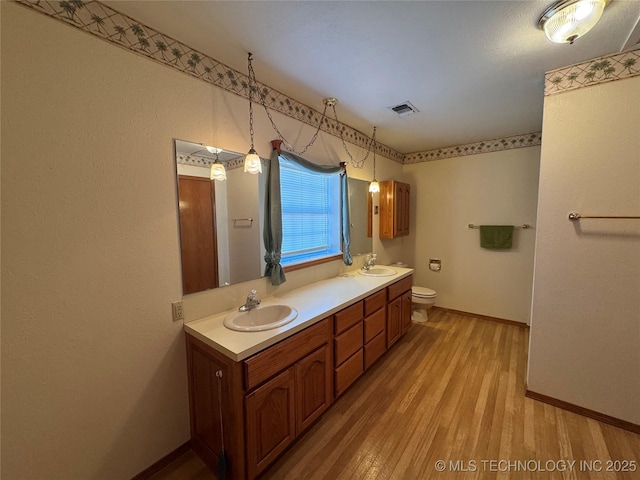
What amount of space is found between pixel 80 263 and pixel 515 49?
2586mm

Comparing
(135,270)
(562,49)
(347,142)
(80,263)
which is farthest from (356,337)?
(562,49)

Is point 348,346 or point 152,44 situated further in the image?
point 348,346

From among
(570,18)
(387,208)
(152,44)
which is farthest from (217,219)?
(387,208)

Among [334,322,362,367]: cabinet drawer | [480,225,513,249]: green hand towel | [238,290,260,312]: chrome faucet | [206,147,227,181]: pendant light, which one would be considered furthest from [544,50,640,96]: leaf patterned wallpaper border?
[238,290,260,312]: chrome faucet

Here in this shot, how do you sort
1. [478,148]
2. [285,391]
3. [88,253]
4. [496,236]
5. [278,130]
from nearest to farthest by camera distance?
[88,253]
[285,391]
[278,130]
[496,236]
[478,148]

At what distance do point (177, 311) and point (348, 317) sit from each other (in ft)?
3.74

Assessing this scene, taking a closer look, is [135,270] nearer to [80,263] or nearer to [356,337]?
[80,263]

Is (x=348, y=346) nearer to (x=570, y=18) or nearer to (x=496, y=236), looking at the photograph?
(x=570, y=18)

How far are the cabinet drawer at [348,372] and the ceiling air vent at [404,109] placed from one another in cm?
212

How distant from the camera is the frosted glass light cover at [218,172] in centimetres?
164

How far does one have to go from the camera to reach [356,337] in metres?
2.02

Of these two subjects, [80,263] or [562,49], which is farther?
[562,49]

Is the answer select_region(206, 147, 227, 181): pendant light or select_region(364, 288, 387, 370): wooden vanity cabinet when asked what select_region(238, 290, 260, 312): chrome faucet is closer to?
select_region(206, 147, 227, 181): pendant light

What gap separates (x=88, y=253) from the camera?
46.9 inches
